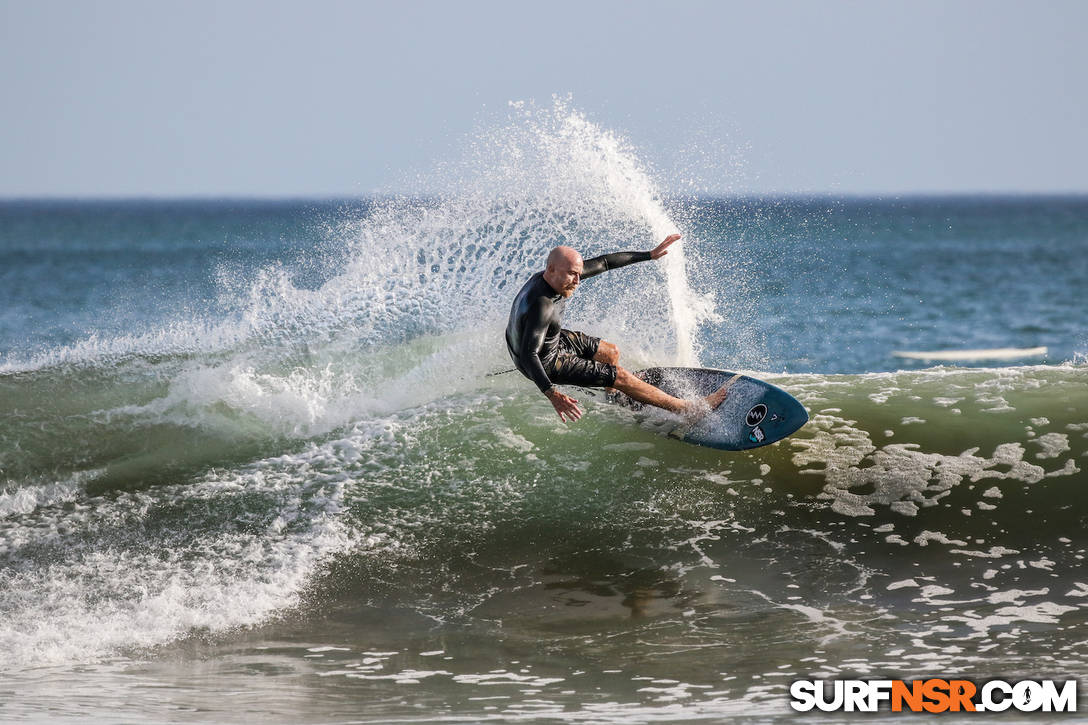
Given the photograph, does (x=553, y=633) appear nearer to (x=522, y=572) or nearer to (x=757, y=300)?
(x=522, y=572)

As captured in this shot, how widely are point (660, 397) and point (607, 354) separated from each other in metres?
0.61

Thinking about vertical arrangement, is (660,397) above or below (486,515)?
above

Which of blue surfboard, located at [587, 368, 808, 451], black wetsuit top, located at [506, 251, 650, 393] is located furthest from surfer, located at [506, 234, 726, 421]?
blue surfboard, located at [587, 368, 808, 451]

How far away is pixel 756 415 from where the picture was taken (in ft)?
29.0

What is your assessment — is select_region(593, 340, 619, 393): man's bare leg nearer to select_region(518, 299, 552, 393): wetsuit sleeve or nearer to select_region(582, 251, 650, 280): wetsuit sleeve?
select_region(582, 251, 650, 280): wetsuit sleeve

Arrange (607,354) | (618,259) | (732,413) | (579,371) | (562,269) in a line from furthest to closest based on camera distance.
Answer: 1. (607,354)
2. (732,413)
3. (618,259)
4. (579,371)
5. (562,269)

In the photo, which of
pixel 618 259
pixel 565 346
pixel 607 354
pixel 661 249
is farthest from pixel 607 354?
pixel 661 249

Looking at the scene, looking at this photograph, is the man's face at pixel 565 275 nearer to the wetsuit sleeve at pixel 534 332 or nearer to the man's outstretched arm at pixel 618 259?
the wetsuit sleeve at pixel 534 332

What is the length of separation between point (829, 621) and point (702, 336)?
1673cm

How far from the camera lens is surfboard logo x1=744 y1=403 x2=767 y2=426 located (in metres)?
8.81

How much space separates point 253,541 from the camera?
7.61 meters

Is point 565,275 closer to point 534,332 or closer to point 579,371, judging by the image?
point 534,332

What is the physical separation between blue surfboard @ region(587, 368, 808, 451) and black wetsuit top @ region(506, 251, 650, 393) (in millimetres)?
1297

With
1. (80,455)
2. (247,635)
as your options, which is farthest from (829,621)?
(80,455)
